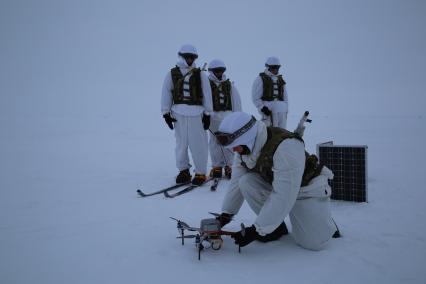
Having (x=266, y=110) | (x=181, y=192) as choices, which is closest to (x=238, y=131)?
(x=181, y=192)

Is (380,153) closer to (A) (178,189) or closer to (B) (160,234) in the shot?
(A) (178,189)

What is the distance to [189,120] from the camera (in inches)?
196

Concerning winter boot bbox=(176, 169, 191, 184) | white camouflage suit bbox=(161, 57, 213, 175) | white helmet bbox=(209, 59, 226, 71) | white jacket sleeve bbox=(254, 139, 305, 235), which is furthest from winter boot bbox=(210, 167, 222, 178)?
white jacket sleeve bbox=(254, 139, 305, 235)

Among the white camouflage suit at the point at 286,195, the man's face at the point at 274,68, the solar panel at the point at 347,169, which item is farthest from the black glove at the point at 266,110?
the white camouflage suit at the point at 286,195

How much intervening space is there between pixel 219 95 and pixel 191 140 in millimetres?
1104

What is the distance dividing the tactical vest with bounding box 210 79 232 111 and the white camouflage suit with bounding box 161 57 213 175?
0.60 metres

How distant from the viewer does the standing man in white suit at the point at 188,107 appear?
490 cm

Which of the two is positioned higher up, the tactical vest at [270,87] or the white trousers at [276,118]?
the tactical vest at [270,87]

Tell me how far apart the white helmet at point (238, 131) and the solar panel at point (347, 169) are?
169cm

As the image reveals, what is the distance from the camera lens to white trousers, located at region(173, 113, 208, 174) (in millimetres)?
4988

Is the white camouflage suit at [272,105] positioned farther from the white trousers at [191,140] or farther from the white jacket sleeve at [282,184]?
Result: the white jacket sleeve at [282,184]

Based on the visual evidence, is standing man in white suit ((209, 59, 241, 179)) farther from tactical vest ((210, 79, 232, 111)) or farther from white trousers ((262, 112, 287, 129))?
white trousers ((262, 112, 287, 129))

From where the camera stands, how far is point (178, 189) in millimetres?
4766

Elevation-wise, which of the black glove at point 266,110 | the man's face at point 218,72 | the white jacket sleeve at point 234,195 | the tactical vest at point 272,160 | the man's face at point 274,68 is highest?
the man's face at point 274,68
